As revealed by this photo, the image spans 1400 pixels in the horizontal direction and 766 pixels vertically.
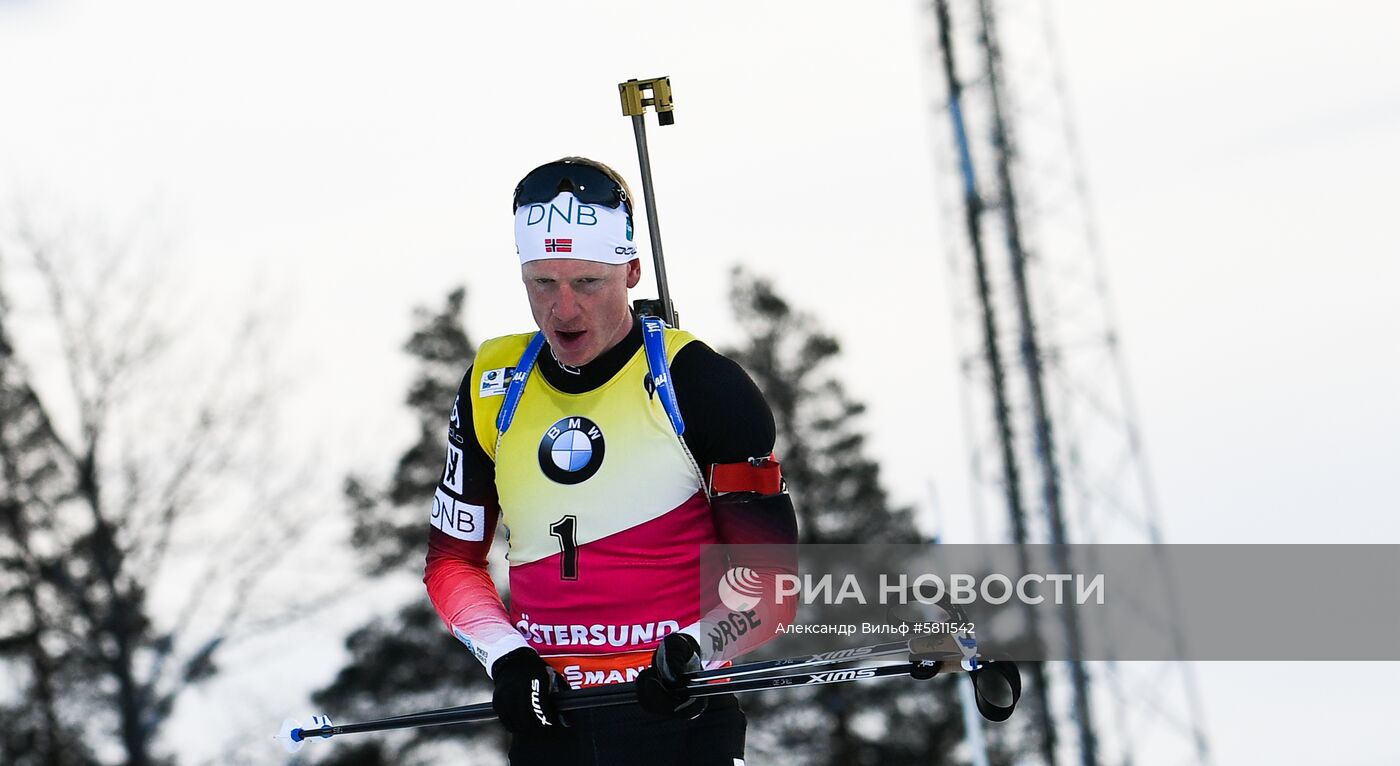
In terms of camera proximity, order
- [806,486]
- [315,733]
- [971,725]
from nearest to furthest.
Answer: [315,733] < [971,725] < [806,486]

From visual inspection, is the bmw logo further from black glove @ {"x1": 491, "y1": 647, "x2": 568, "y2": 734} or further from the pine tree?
the pine tree

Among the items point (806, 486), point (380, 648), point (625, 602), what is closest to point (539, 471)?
point (625, 602)

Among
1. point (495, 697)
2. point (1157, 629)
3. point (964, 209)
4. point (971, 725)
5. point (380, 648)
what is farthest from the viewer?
point (380, 648)

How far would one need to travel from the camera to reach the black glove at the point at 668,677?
4.34 meters

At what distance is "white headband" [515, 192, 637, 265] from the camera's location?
15.6 feet

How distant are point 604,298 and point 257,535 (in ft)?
62.0

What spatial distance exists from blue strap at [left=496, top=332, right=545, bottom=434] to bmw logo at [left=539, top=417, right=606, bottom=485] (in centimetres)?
15

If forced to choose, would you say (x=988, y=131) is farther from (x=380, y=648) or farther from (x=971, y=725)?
(x=380, y=648)

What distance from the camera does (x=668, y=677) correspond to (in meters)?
4.34

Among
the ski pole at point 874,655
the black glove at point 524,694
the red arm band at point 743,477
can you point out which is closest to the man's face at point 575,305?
the red arm band at point 743,477

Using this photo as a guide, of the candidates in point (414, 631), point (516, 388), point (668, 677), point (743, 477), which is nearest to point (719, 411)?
point (743, 477)

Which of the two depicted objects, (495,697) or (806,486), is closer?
(495,697)

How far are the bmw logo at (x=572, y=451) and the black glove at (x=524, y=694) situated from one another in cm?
51

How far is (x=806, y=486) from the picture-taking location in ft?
100
